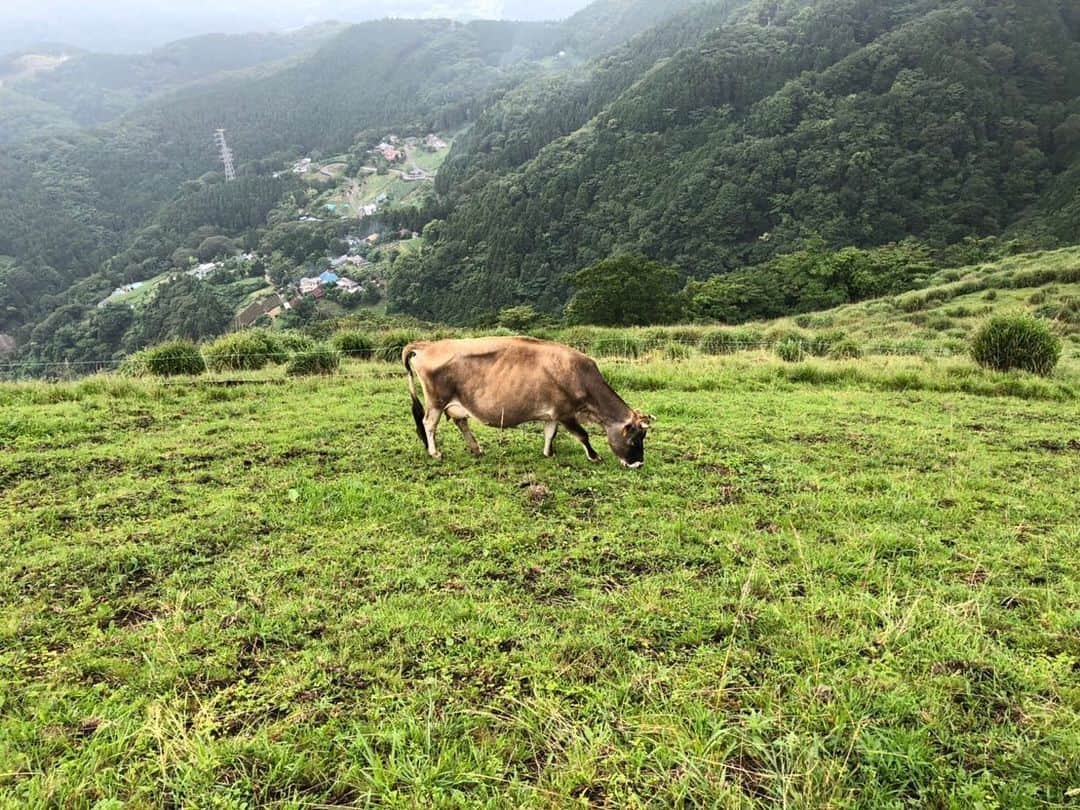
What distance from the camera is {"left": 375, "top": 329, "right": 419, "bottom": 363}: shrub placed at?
1881 centimetres

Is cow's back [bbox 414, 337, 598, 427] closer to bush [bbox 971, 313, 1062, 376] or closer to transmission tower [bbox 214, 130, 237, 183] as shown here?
bush [bbox 971, 313, 1062, 376]

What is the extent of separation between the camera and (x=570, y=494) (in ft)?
20.8

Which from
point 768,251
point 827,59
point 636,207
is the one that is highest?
point 827,59

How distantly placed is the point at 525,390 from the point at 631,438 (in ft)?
4.71

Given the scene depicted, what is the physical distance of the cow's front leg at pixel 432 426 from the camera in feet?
24.6

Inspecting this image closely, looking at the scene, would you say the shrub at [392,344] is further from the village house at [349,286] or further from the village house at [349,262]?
the village house at [349,262]

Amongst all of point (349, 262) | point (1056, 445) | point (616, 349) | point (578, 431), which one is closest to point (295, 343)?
point (616, 349)

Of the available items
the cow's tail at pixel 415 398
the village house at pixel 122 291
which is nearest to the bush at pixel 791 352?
the cow's tail at pixel 415 398

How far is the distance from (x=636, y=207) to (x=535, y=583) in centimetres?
9814

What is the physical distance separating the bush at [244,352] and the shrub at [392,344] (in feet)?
9.52

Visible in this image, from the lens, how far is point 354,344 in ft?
63.6

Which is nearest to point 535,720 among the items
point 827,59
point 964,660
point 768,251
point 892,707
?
point 892,707

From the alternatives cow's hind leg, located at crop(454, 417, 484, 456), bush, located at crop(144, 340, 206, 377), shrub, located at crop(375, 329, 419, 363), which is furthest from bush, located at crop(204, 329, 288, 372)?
cow's hind leg, located at crop(454, 417, 484, 456)

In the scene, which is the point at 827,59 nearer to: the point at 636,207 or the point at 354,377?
the point at 636,207
